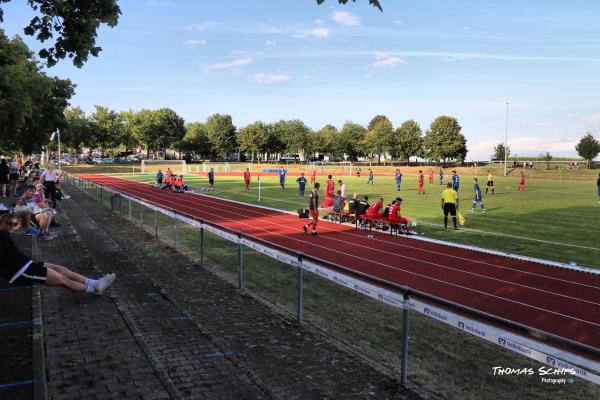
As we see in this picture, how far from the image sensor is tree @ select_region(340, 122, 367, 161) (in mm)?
126750

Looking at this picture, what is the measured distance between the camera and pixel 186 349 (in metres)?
5.82

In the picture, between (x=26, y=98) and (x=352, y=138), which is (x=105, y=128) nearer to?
(x=352, y=138)

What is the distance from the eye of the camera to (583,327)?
748 cm

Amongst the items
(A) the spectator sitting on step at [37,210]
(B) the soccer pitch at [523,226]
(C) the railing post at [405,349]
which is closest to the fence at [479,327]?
(C) the railing post at [405,349]

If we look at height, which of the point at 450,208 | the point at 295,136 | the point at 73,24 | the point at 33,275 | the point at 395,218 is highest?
the point at 295,136

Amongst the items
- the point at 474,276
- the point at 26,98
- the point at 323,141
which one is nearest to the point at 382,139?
the point at 323,141

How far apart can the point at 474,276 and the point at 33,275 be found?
866 cm

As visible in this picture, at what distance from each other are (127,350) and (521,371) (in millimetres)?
4759

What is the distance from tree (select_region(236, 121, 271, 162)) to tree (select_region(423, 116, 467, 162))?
38.8 m

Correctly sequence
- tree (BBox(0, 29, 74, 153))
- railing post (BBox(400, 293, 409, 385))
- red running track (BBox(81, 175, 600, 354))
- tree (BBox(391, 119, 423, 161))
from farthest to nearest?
tree (BBox(391, 119, 423, 161)) < tree (BBox(0, 29, 74, 153)) < red running track (BBox(81, 175, 600, 354)) < railing post (BBox(400, 293, 409, 385))

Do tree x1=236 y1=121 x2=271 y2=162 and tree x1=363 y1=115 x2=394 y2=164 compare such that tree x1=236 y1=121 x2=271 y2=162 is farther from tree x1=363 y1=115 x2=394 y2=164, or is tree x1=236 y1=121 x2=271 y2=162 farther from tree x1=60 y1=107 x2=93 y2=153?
tree x1=60 y1=107 x2=93 y2=153

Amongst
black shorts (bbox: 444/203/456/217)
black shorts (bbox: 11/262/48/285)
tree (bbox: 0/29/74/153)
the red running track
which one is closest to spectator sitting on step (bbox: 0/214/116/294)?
black shorts (bbox: 11/262/48/285)

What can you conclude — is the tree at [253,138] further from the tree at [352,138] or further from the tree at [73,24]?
the tree at [73,24]

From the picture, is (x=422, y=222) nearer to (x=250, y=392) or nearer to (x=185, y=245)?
(x=185, y=245)
